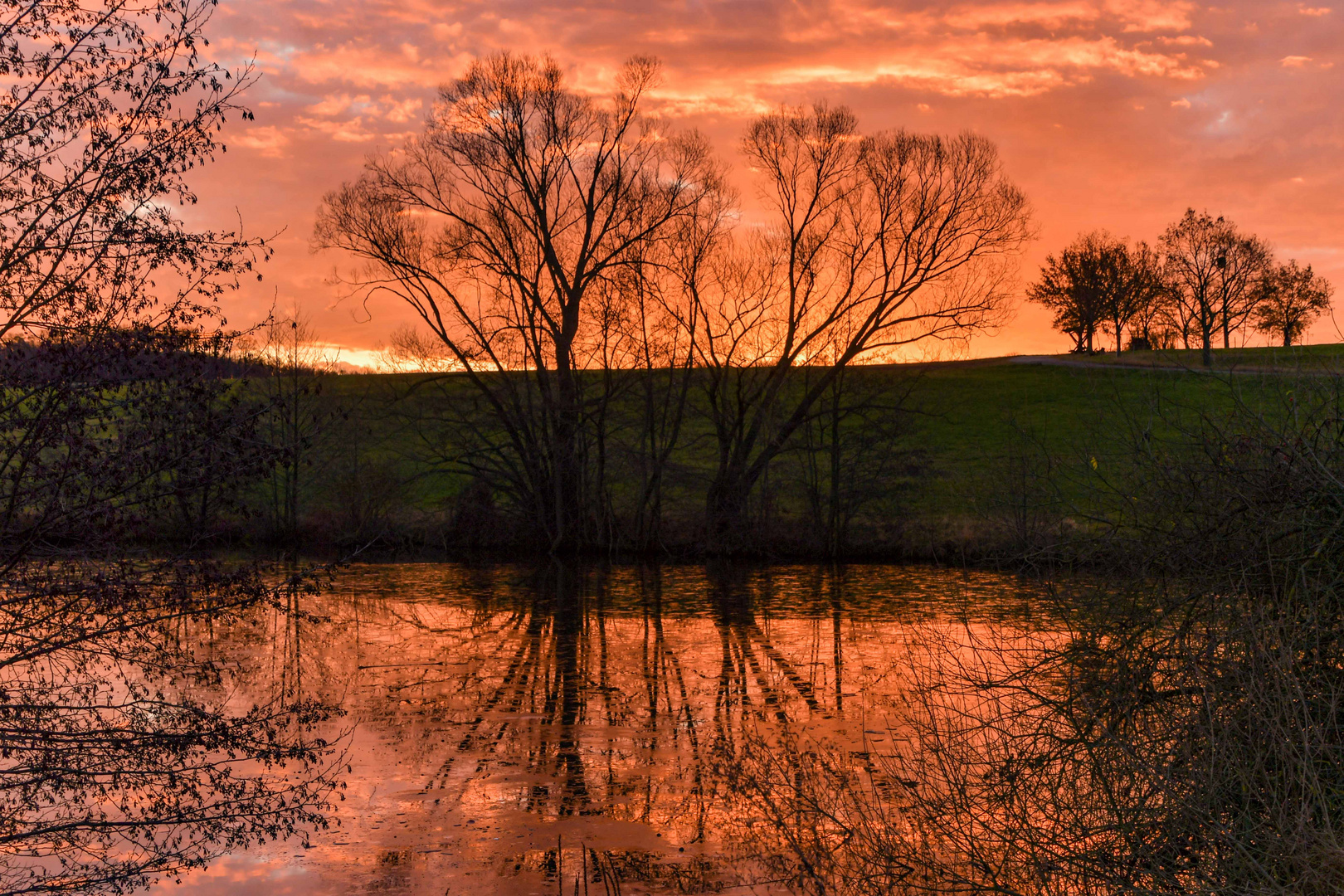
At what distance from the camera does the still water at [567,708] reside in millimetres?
9297

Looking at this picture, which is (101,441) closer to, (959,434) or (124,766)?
(124,766)

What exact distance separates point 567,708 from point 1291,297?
209 ft

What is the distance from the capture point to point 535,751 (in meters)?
12.9

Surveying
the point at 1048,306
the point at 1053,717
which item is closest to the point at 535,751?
the point at 1053,717

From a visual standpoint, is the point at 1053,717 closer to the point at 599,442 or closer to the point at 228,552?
the point at 599,442

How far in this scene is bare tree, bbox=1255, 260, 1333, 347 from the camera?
64625 millimetres

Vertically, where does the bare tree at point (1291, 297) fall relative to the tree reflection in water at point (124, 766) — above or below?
above

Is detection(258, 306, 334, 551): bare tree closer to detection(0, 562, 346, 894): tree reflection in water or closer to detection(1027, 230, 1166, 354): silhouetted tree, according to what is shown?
detection(0, 562, 346, 894): tree reflection in water

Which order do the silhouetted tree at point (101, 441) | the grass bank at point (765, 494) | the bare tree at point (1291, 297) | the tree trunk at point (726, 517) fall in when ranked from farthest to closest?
the bare tree at point (1291, 297), the tree trunk at point (726, 517), the grass bank at point (765, 494), the silhouetted tree at point (101, 441)

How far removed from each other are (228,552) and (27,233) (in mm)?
30313

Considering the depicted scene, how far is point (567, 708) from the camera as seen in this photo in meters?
15.3

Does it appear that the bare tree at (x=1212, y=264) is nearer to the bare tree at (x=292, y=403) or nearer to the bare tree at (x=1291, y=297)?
the bare tree at (x=1291, y=297)

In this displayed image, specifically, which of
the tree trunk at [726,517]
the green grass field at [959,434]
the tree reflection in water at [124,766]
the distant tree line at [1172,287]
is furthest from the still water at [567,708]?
the distant tree line at [1172,287]

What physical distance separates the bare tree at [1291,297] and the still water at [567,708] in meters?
45.1
